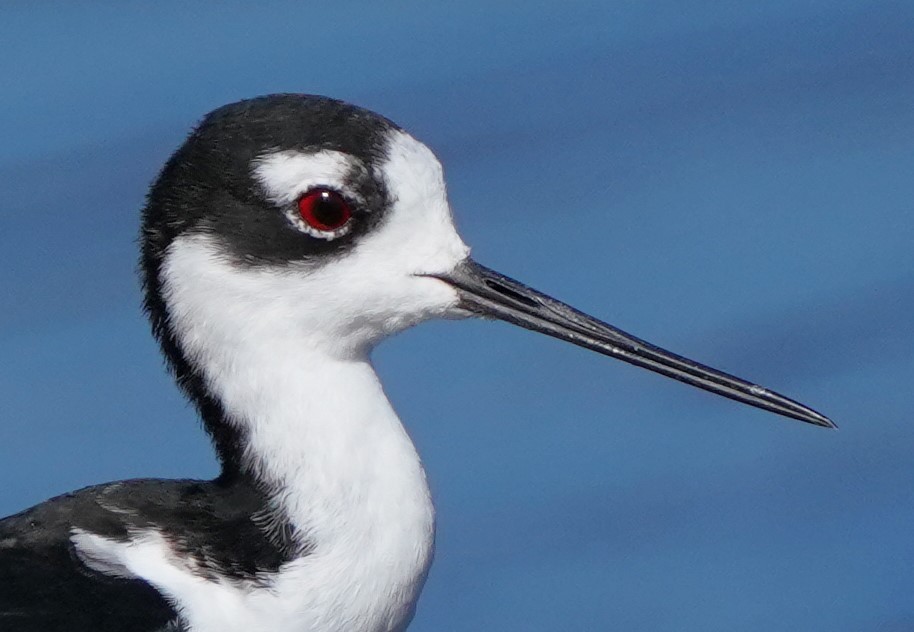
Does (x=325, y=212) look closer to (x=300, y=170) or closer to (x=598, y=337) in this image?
(x=300, y=170)

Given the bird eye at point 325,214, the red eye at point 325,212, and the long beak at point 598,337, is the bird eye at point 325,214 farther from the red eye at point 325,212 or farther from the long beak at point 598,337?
the long beak at point 598,337

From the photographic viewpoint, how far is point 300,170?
2.14 meters

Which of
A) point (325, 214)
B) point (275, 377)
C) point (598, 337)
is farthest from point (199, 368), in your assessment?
point (598, 337)

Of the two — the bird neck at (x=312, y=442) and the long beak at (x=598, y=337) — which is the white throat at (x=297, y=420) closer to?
the bird neck at (x=312, y=442)

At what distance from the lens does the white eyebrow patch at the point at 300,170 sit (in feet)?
7.02

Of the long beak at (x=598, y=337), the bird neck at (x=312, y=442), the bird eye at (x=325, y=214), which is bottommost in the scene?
the bird neck at (x=312, y=442)

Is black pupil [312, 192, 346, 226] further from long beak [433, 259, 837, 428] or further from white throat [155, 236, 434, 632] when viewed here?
long beak [433, 259, 837, 428]

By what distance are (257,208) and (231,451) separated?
1.02 ft

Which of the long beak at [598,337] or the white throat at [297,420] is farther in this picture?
the long beak at [598,337]

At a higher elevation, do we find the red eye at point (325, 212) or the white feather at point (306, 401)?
the red eye at point (325, 212)

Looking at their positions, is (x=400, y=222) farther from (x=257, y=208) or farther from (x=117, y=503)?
(x=117, y=503)

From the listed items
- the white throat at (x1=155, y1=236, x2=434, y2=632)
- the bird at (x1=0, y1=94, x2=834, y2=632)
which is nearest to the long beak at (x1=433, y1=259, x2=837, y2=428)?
the bird at (x1=0, y1=94, x2=834, y2=632)

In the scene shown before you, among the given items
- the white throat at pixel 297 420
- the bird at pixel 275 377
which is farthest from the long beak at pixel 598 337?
the white throat at pixel 297 420

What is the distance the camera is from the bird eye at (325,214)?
2.17m
